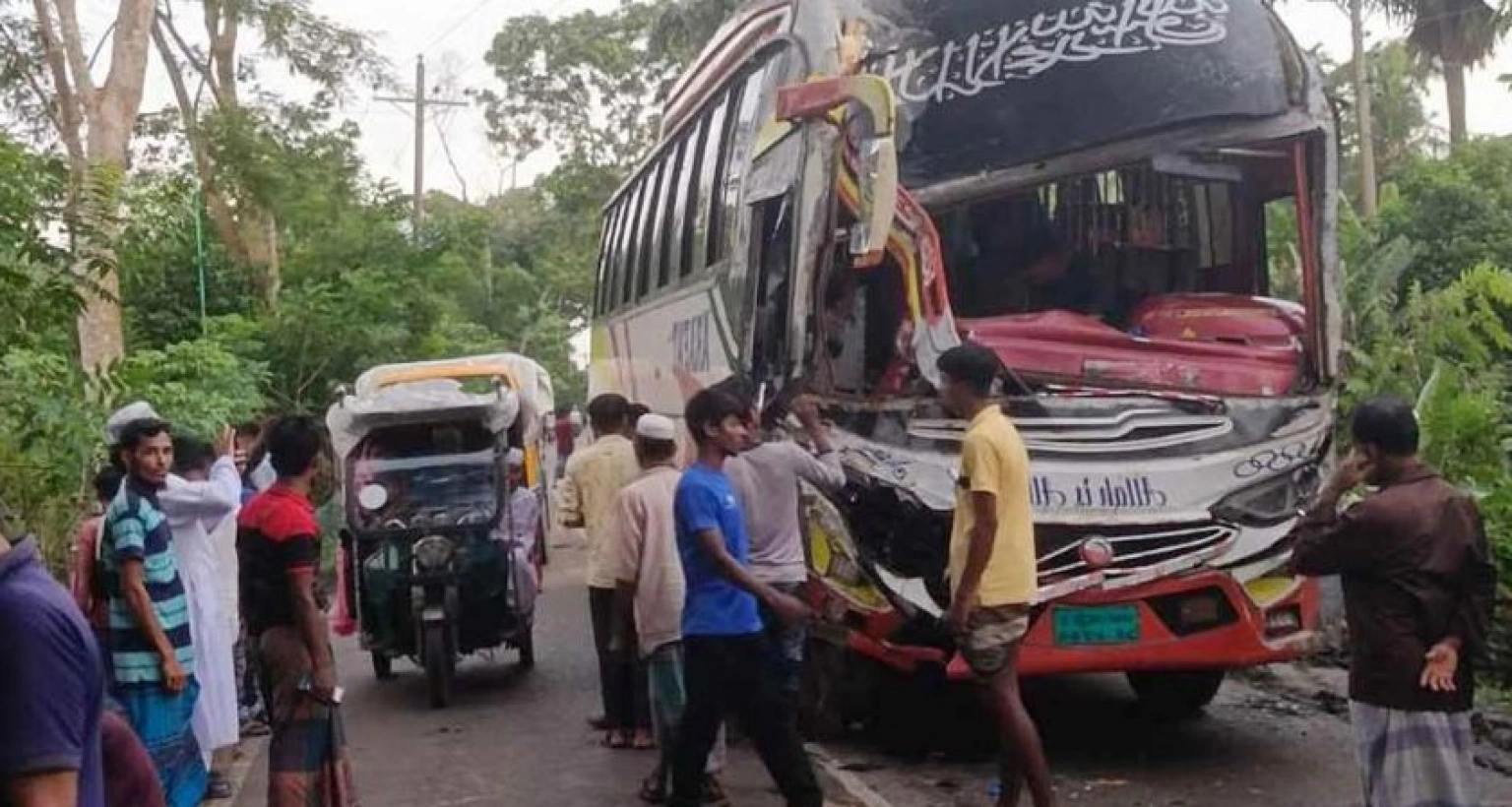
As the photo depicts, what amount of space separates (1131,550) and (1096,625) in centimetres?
34

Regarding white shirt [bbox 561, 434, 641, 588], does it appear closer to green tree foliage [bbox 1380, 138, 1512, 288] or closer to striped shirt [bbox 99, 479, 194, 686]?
striped shirt [bbox 99, 479, 194, 686]

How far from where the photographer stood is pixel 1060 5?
7.29 metres

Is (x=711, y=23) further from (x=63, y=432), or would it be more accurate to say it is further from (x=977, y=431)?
(x=977, y=431)

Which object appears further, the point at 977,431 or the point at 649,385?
the point at 649,385

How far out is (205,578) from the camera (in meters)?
6.74

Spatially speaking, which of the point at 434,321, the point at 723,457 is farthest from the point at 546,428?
the point at 723,457

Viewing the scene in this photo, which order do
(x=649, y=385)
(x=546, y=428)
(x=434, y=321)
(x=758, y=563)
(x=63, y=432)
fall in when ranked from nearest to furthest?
(x=758, y=563), (x=63, y=432), (x=649, y=385), (x=546, y=428), (x=434, y=321)

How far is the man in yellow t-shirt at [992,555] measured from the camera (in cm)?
580

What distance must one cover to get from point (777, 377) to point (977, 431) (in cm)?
166

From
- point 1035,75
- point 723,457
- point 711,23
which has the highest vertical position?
point 711,23

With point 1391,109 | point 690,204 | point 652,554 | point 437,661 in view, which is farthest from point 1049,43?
point 1391,109

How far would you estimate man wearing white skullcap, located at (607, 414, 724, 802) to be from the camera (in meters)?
6.72

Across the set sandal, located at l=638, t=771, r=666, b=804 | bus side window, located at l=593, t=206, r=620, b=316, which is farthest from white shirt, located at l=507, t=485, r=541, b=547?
bus side window, located at l=593, t=206, r=620, b=316

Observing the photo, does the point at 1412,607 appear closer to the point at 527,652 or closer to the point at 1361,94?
the point at 527,652
